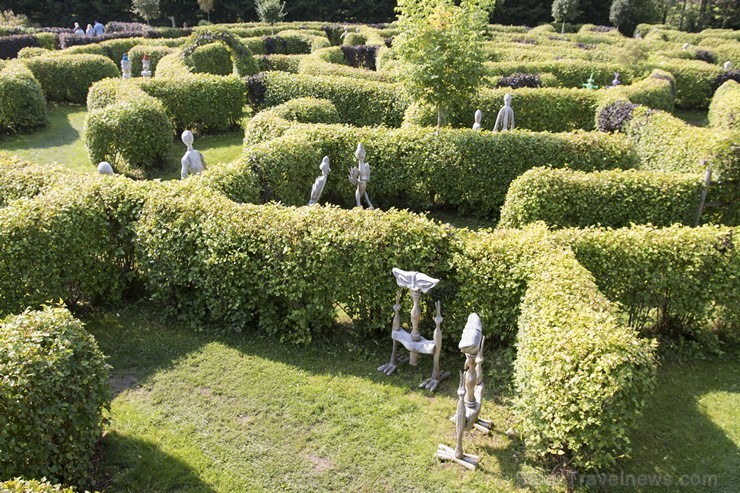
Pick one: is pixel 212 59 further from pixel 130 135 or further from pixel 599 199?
pixel 599 199

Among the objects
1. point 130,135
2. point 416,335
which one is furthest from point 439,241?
point 130,135

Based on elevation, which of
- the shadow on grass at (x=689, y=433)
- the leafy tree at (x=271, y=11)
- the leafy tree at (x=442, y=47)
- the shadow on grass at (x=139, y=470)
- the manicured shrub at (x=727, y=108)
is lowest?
the shadow on grass at (x=139, y=470)

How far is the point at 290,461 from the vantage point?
6227mm

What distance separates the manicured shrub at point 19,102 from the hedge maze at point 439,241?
4346mm

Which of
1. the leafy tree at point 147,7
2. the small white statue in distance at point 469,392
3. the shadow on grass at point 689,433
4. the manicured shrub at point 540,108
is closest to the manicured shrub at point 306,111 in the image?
the manicured shrub at point 540,108

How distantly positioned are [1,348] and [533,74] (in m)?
19.8

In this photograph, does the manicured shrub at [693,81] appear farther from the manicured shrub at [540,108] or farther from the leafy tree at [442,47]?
the leafy tree at [442,47]

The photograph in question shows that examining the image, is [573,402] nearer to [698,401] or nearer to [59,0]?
[698,401]

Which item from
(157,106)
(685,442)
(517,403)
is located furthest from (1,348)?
(157,106)

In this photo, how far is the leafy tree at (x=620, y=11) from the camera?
43.9 metres

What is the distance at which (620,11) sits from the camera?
44.1 meters

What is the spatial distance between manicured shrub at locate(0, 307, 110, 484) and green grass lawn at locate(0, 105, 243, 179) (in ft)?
31.4

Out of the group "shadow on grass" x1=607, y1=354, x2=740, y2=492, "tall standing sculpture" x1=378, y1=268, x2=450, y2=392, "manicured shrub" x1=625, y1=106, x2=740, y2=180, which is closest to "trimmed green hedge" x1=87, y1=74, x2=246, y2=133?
"manicured shrub" x1=625, y1=106, x2=740, y2=180

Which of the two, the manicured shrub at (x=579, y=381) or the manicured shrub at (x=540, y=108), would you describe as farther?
the manicured shrub at (x=540, y=108)
